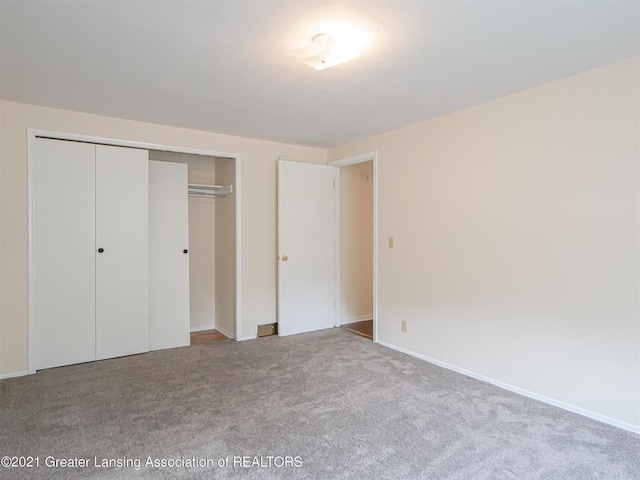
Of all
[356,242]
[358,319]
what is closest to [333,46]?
[356,242]

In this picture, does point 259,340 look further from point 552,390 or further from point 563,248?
point 563,248

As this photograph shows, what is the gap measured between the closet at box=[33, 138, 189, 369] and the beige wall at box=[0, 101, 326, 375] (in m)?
0.12

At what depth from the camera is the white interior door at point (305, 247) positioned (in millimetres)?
4520

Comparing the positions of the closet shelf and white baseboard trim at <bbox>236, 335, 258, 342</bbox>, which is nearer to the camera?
white baseboard trim at <bbox>236, 335, 258, 342</bbox>

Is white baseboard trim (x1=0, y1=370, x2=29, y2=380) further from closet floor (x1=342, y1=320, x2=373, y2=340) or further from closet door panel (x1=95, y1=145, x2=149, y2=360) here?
closet floor (x1=342, y1=320, x2=373, y2=340)

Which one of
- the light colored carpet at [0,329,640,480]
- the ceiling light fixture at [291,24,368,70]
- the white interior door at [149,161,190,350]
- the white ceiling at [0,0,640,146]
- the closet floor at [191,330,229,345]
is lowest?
the closet floor at [191,330,229,345]

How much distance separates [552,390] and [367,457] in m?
1.55

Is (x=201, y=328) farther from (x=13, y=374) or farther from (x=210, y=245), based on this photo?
(x=13, y=374)

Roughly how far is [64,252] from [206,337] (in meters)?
1.85

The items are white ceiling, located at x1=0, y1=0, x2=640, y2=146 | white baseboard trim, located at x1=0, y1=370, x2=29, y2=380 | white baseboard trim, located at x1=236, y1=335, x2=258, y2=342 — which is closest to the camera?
white ceiling, located at x1=0, y1=0, x2=640, y2=146

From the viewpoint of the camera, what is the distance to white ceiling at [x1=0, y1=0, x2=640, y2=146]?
1.83 meters

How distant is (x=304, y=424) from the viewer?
94.3 inches

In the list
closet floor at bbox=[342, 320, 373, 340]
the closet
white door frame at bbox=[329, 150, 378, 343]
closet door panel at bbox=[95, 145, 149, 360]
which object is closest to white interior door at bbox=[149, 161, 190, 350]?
the closet

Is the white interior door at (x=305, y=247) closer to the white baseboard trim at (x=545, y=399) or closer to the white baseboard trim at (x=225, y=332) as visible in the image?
the white baseboard trim at (x=225, y=332)
